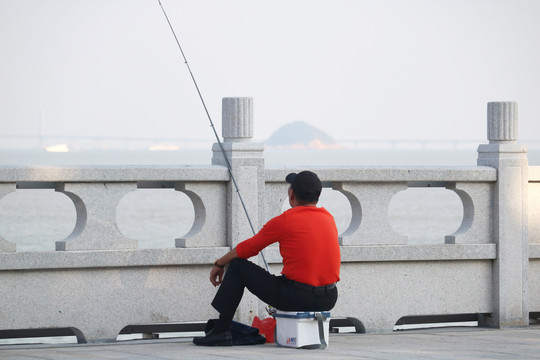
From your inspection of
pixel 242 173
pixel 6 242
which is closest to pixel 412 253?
pixel 242 173

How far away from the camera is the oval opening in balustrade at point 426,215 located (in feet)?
195

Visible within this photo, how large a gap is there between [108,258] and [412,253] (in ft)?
8.24

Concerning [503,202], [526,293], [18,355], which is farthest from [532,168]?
[18,355]

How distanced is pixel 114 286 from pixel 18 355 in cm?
123

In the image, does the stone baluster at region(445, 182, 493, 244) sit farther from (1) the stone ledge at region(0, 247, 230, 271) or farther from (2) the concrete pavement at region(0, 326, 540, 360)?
(1) the stone ledge at region(0, 247, 230, 271)

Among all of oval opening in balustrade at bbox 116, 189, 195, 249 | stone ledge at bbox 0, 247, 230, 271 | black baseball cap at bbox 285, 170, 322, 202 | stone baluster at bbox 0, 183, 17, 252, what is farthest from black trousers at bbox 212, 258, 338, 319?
oval opening in balustrade at bbox 116, 189, 195, 249

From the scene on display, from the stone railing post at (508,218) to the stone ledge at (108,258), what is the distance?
7.93 feet

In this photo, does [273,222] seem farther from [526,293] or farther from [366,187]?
[526,293]

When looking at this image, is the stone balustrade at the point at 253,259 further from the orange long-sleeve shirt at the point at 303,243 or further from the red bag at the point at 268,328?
the orange long-sleeve shirt at the point at 303,243

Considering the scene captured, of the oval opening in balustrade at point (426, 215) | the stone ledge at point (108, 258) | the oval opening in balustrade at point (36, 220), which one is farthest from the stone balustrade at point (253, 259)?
the oval opening in balustrade at point (426, 215)

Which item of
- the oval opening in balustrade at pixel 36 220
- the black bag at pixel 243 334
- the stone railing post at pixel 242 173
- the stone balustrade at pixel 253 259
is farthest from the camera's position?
the oval opening in balustrade at pixel 36 220

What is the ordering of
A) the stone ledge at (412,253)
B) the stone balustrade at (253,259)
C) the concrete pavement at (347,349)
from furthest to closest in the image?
the stone ledge at (412,253), the stone balustrade at (253,259), the concrete pavement at (347,349)

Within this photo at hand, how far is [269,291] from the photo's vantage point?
6934 mm

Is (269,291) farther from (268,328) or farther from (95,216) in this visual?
(95,216)
